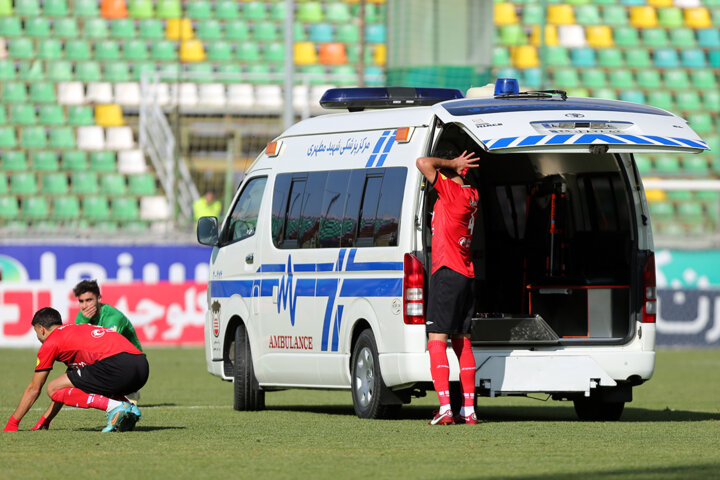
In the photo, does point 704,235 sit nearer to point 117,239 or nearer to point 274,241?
point 117,239

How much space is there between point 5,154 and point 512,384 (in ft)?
58.7

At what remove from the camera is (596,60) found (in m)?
32.0

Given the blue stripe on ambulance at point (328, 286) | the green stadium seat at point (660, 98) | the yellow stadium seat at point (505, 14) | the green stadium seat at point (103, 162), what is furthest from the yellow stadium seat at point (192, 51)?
the blue stripe on ambulance at point (328, 286)

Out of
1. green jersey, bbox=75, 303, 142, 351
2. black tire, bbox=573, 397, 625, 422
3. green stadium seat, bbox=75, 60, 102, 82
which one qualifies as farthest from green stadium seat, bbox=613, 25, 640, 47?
green jersey, bbox=75, 303, 142, 351

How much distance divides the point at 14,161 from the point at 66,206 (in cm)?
141

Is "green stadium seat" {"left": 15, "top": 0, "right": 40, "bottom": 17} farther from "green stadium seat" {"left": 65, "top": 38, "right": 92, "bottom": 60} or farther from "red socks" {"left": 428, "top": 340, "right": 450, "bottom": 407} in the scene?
"red socks" {"left": 428, "top": 340, "right": 450, "bottom": 407}

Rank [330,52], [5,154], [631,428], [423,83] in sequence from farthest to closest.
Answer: [330,52], [5,154], [423,83], [631,428]

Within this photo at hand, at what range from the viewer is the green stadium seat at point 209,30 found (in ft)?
99.9

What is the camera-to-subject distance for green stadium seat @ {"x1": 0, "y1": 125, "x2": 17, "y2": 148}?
26717mm

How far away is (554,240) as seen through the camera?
38.5 ft

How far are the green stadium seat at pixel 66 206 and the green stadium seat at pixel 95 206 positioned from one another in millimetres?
124

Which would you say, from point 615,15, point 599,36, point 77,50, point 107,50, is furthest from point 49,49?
point 615,15

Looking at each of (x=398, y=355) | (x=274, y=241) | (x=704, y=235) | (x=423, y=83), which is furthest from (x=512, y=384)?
(x=704, y=235)

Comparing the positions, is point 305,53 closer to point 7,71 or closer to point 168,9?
point 168,9
